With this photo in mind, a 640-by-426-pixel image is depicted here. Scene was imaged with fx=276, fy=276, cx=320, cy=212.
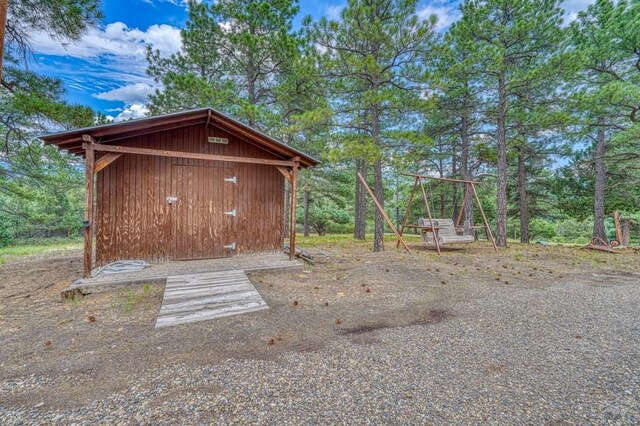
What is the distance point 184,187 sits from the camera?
5867mm

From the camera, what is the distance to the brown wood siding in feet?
17.5

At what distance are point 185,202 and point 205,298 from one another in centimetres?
281

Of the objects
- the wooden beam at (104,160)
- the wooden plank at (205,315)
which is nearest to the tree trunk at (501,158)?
the wooden plank at (205,315)

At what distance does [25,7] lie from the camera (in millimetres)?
5020

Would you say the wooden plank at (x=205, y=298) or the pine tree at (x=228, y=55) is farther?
the pine tree at (x=228, y=55)

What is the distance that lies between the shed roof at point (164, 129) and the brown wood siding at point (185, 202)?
0.21m

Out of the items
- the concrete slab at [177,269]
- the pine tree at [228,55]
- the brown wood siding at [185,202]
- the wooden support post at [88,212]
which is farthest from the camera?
the pine tree at [228,55]

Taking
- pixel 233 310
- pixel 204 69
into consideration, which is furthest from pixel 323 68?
pixel 233 310

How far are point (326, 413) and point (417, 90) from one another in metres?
7.99

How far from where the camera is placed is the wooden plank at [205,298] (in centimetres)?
329

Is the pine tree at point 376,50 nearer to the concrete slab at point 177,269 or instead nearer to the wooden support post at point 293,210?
the wooden support post at point 293,210

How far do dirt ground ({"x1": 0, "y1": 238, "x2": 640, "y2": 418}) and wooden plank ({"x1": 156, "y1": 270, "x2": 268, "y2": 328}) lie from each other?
0.16 m

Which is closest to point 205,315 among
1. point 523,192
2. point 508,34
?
point 508,34

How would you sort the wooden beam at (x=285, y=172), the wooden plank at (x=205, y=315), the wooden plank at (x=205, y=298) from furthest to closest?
1. the wooden beam at (x=285, y=172)
2. the wooden plank at (x=205, y=298)
3. the wooden plank at (x=205, y=315)
